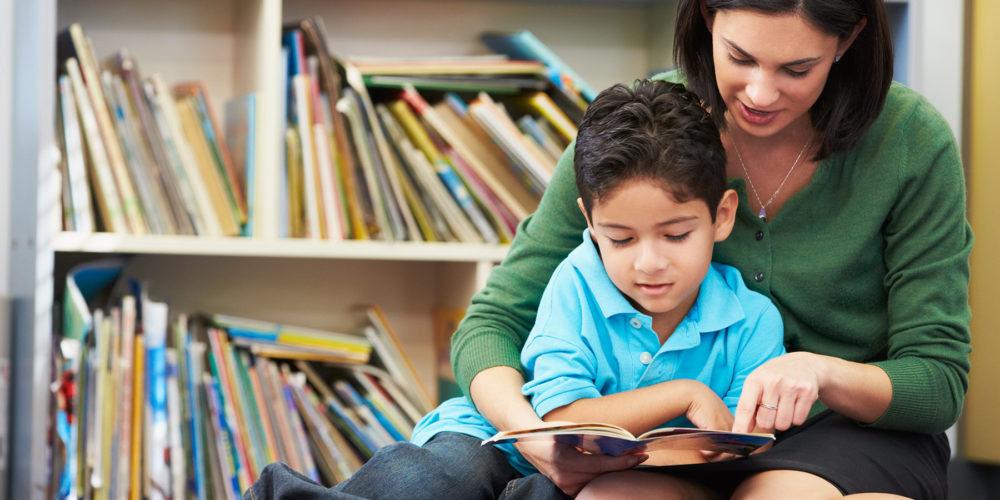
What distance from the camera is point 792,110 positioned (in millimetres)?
1058

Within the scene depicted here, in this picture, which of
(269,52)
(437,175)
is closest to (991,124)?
(437,175)

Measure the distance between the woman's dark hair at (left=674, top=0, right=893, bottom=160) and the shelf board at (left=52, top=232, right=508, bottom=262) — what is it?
69 centimetres

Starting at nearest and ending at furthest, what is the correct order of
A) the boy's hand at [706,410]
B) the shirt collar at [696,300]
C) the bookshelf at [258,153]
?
the boy's hand at [706,410], the shirt collar at [696,300], the bookshelf at [258,153]

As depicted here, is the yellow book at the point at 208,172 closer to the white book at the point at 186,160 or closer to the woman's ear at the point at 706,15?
the white book at the point at 186,160

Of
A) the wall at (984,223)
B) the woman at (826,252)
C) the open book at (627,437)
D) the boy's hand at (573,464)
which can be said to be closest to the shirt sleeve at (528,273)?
the woman at (826,252)

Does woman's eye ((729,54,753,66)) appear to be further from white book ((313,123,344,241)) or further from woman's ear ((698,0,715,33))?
white book ((313,123,344,241))

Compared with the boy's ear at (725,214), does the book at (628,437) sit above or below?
below

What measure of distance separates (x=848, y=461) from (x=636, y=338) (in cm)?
23

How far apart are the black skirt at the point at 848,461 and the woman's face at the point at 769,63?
32 centimetres

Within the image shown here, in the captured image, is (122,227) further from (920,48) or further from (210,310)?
(920,48)

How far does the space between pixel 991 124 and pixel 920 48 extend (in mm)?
169

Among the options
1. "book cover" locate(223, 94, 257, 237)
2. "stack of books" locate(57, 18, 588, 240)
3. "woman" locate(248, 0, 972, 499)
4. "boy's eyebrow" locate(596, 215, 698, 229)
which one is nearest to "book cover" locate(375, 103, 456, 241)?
"stack of books" locate(57, 18, 588, 240)

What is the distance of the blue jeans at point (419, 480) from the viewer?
971 mm

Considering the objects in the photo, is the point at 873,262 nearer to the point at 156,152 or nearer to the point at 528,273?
the point at 528,273
